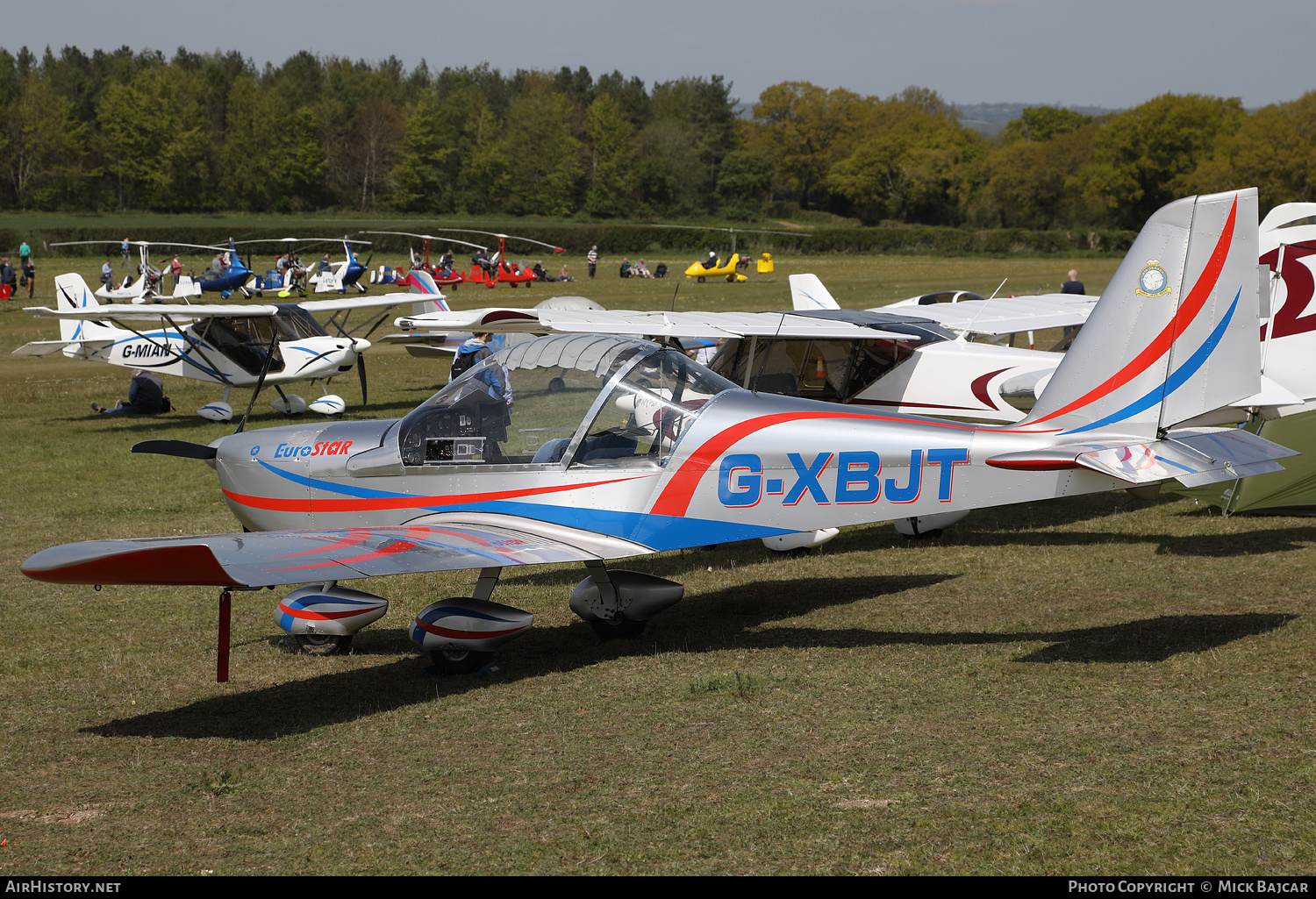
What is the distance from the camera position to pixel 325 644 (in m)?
6.84

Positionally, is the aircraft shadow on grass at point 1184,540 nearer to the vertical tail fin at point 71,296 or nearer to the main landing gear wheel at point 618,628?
the main landing gear wheel at point 618,628

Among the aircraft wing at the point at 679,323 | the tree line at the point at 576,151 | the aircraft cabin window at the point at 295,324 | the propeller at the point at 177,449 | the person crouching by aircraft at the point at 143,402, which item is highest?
the tree line at the point at 576,151

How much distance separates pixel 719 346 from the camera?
1164cm

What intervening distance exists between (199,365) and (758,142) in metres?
118

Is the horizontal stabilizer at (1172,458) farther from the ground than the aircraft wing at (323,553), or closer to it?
farther from the ground

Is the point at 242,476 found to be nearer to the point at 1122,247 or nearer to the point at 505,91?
the point at 1122,247

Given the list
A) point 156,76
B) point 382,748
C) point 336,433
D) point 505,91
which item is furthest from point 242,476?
point 505,91

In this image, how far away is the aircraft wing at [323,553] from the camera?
473cm

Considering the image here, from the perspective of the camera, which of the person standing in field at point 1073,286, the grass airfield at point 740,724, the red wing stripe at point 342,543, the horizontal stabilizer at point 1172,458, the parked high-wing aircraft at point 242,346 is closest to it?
the grass airfield at point 740,724

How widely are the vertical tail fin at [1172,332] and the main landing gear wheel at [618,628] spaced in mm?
2774

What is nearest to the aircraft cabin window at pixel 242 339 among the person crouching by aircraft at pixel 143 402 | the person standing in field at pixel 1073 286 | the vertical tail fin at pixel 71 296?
the person crouching by aircraft at pixel 143 402

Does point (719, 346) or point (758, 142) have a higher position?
point (758, 142)

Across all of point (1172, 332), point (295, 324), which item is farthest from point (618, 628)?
point (295, 324)

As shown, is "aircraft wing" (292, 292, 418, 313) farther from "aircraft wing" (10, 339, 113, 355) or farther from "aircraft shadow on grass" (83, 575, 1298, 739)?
"aircraft shadow on grass" (83, 575, 1298, 739)
